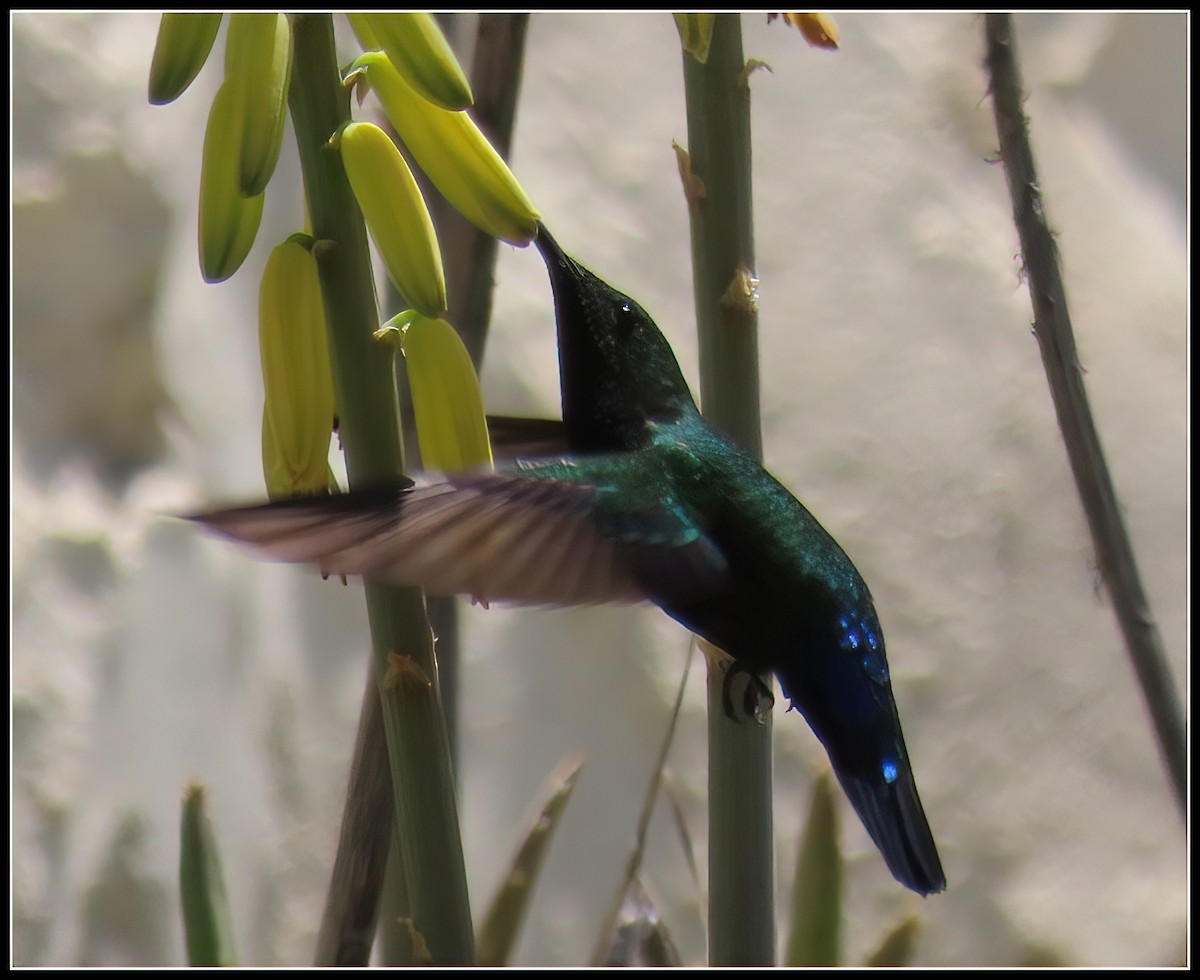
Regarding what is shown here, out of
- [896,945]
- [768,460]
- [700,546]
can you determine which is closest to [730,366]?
[700,546]

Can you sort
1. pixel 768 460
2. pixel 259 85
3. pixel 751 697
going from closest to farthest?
pixel 259 85 < pixel 751 697 < pixel 768 460

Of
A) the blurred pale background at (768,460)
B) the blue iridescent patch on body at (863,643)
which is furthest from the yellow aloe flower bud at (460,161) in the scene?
the blurred pale background at (768,460)

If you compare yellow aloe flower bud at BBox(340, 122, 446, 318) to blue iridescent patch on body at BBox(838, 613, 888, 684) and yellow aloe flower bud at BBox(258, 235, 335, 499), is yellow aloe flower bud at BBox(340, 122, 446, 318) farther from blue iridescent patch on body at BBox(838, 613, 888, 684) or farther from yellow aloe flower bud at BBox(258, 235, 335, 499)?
blue iridescent patch on body at BBox(838, 613, 888, 684)

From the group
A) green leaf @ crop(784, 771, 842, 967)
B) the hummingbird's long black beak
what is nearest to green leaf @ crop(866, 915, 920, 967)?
green leaf @ crop(784, 771, 842, 967)

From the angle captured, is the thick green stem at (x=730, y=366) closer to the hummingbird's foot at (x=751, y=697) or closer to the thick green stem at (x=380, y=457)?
the hummingbird's foot at (x=751, y=697)

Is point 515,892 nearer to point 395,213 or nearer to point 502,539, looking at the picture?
point 502,539
